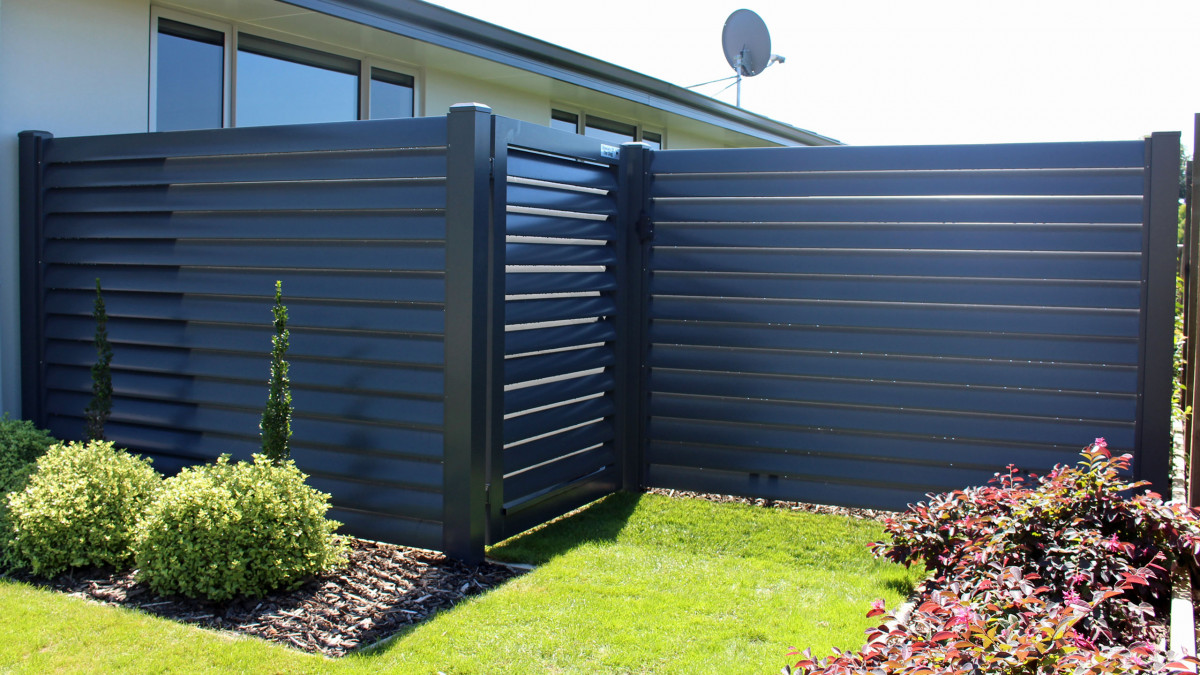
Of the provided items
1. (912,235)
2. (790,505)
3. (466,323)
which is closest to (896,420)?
(790,505)

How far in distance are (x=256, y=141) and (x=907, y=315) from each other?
13.3 ft

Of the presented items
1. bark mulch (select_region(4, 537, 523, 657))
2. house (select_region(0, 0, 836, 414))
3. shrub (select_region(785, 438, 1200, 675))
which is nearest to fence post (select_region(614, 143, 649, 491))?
bark mulch (select_region(4, 537, 523, 657))

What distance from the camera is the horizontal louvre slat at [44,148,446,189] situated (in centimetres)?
513

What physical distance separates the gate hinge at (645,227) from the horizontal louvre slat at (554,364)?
80 cm

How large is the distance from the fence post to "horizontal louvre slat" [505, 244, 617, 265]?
17 centimetres

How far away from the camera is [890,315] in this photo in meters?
6.10

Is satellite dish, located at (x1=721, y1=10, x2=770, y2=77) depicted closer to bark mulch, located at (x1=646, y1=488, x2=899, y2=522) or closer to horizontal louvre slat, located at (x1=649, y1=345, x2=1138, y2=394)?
horizontal louvre slat, located at (x1=649, y1=345, x2=1138, y2=394)

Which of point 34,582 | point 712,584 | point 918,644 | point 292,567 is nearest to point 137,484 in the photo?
point 34,582

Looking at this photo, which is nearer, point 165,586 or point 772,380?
point 165,586

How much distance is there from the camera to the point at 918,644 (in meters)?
2.69

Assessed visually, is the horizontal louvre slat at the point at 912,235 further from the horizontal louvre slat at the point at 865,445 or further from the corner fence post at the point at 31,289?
the corner fence post at the point at 31,289

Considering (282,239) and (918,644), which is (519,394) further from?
(918,644)

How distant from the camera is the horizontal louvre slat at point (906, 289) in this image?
5.74m

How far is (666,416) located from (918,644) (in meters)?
4.02
